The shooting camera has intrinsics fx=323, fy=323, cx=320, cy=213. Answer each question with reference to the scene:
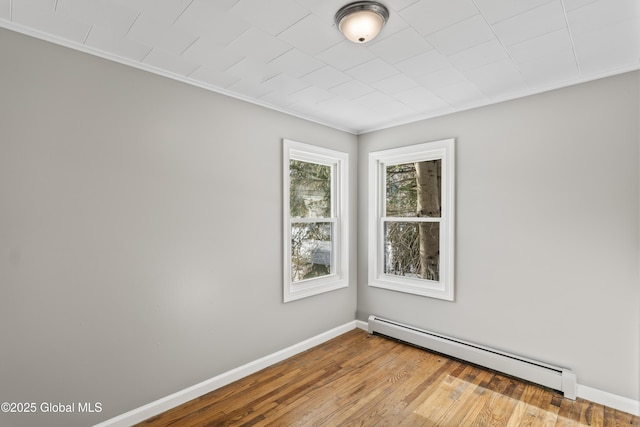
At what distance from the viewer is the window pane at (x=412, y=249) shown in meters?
3.50

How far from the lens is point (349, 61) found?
Answer: 7.25 feet

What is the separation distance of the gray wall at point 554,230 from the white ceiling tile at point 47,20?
2.96 meters

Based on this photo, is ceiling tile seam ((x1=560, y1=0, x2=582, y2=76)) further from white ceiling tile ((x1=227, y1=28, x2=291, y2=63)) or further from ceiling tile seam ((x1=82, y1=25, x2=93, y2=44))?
ceiling tile seam ((x1=82, y1=25, x2=93, y2=44))

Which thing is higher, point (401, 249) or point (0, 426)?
point (401, 249)

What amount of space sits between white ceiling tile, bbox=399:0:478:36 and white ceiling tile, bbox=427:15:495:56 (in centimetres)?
6

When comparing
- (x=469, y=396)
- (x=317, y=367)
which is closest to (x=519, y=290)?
(x=469, y=396)

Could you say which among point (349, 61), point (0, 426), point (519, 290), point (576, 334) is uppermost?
point (349, 61)

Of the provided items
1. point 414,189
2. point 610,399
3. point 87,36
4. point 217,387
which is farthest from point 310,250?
point 610,399

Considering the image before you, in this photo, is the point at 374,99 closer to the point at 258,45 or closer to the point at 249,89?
the point at 249,89

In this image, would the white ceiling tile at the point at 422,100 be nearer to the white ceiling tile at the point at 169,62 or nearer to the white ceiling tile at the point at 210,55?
the white ceiling tile at the point at 210,55

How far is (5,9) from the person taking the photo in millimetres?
1650

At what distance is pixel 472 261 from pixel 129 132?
3.07 metres

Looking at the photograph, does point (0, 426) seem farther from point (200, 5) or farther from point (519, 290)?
point (519, 290)

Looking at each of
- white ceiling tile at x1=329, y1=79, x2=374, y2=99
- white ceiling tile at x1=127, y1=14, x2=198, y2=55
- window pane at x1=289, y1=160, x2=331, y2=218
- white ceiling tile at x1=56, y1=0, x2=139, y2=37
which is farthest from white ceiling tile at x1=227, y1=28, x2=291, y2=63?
window pane at x1=289, y1=160, x2=331, y2=218
